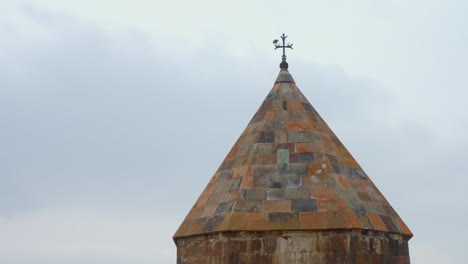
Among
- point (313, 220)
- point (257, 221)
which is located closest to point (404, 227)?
point (313, 220)

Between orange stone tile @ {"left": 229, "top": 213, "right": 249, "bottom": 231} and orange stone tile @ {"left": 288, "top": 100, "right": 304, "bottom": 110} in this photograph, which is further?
orange stone tile @ {"left": 288, "top": 100, "right": 304, "bottom": 110}

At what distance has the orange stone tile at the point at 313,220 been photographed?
14680 mm

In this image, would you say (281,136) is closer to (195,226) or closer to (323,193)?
(323,193)

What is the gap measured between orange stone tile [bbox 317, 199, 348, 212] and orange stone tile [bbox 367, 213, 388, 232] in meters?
0.62

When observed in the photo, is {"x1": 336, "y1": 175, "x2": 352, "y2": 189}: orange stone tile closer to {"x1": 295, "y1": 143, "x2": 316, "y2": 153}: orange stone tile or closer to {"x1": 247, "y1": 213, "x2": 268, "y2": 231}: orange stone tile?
{"x1": 295, "y1": 143, "x2": 316, "y2": 153}: orange stone tile

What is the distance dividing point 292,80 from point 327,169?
2.73 meters

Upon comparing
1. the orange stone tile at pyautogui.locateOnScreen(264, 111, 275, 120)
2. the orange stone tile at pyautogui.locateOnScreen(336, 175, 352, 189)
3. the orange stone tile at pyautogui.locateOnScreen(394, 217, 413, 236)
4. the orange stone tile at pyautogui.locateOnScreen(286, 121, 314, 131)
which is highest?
the orange stone tile at pyautogui.locateOnScreen(264, 111, 275, 120)

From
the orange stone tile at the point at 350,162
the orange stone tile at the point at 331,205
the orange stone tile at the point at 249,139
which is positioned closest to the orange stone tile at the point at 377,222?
the orange stone tile at the point at 331,205

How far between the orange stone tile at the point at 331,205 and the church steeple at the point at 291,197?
0.02 metres

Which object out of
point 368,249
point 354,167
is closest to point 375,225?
point 368,249

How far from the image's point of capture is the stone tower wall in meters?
14.6

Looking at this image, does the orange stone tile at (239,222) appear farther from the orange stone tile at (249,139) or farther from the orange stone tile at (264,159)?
the orange stone tile at (249,139)

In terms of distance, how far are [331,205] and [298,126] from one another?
86.8 inches

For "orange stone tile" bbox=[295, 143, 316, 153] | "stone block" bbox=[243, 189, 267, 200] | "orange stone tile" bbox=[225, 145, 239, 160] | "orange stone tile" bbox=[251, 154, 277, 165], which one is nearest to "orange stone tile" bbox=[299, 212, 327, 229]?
"stone block" bbox=[243, 189, 267, 200]
